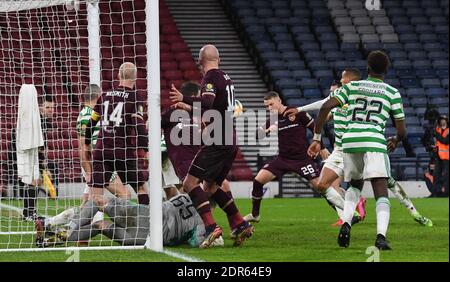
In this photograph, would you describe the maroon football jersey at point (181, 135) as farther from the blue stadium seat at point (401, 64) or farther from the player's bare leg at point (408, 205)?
the blue stadium seat at point (401, 64)

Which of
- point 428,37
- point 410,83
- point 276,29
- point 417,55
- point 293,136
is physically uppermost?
point 276,29

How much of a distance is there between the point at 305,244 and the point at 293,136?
3153mm

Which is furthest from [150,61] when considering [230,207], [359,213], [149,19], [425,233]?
[359,213]

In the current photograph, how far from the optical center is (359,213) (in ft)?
42.4

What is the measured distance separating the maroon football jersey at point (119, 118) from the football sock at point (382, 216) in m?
2.58

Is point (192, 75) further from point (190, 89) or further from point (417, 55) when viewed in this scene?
point (190, 89)

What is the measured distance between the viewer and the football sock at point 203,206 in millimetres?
9320

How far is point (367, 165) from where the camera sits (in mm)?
8875

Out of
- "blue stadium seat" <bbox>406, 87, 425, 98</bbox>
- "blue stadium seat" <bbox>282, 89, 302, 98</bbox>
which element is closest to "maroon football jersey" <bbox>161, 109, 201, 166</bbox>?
"blue stadium seat" <bbox>282, 89, 302, 98</bbox>

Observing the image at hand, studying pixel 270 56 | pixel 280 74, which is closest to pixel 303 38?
pixel 270 56

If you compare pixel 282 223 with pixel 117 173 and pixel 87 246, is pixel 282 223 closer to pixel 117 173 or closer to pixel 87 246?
pixel 117 173

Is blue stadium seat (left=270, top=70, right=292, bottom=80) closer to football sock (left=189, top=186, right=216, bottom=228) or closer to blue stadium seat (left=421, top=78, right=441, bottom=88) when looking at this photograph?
blue stadium seat (left=421, top=78, right=441, bottom=88)

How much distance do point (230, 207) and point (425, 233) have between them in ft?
8.75

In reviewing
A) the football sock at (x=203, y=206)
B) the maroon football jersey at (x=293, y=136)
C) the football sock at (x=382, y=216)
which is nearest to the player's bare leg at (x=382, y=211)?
the football sock at (x=382, y=216)
